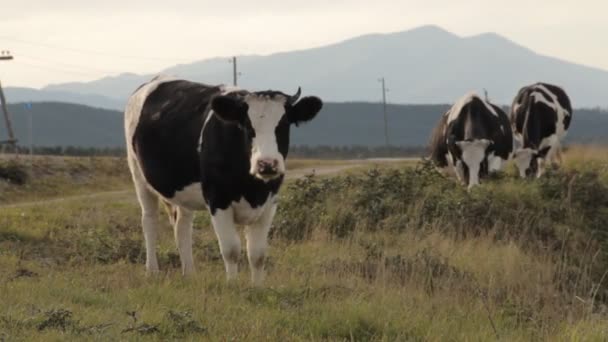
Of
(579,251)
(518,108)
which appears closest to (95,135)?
(518,108)

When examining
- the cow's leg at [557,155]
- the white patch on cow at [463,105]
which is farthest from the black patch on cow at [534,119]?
the white patch on cow at [463,105]

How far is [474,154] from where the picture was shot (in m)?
17.5

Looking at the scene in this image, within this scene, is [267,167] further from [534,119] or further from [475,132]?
[534,119]

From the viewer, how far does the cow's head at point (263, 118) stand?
341 inches

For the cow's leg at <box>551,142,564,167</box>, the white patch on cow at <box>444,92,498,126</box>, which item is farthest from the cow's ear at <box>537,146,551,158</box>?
the white patch on cow at <box>444,92,498,126</box>

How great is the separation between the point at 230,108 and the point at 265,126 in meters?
0.41

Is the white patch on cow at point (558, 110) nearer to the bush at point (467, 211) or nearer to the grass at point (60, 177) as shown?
the bush at point (467, 211)

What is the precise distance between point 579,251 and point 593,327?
611cm

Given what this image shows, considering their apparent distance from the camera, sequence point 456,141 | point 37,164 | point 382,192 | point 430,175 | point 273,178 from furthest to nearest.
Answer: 1. point 37,164
2. point 456,141
3. point 430,175
4. point 382,192
5. point 273,178

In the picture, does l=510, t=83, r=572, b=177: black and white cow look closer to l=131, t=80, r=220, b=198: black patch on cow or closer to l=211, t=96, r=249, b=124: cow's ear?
l=131, t=80, r=220, b=198: black patch on cow

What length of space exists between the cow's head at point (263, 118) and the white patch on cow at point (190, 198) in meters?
1.02

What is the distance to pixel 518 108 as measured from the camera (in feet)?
76.6

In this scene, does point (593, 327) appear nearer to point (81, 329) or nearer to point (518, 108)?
point (81, 329)

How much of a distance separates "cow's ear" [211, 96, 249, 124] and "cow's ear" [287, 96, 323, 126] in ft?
1.63
